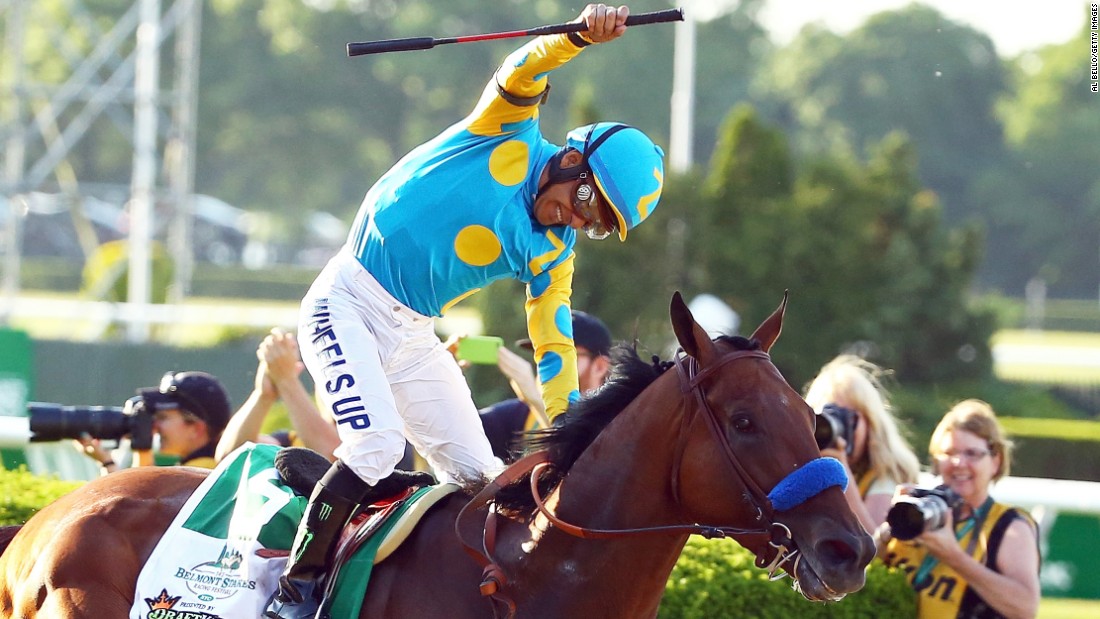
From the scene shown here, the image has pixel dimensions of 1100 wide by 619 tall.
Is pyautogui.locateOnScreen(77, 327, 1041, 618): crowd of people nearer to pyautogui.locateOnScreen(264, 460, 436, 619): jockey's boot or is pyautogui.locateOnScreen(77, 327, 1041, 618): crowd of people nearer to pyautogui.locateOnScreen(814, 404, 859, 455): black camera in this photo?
pyautogui.locateOnScreen(814, 404, 859, 455): black camera

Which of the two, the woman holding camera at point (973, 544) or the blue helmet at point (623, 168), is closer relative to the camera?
the blue helmet at point (623, 168)

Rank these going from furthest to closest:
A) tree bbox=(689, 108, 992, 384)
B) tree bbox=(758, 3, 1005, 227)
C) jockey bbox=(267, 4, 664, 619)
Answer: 1. tree bbox=(758, 3, 1005, 227)
2. tree bbox=(689, 108, 992, 384)
3. jockey bbox=(267, 4, 664, 619)

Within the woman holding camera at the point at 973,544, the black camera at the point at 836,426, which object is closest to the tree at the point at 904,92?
the black camera at the point at 836,426

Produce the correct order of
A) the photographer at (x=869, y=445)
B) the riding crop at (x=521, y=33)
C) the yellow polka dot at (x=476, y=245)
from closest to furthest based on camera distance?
the riding crop at (x=521, y=33) < the yellow polka dot at (x=476, y=245) < the photographer at (x=869, y=445)

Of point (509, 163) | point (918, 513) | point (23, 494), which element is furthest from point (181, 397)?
point (918, 513)

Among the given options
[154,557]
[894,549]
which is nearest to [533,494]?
[154,557]

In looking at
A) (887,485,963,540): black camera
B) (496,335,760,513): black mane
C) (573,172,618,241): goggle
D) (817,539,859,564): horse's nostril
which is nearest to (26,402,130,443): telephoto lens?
(496,335,760,513): black mane

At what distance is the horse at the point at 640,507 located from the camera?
2.96 meters

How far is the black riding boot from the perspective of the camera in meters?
3.37

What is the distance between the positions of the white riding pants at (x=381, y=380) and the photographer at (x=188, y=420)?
174cm

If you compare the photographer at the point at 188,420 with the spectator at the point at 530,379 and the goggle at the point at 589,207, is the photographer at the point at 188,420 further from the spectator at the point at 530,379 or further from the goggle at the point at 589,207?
the goggle at the point at 589,207

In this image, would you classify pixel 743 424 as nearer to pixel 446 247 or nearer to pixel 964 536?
pixel 446 247

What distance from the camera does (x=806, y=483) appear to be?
9.62 feet

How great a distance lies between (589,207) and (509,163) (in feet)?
0.81
